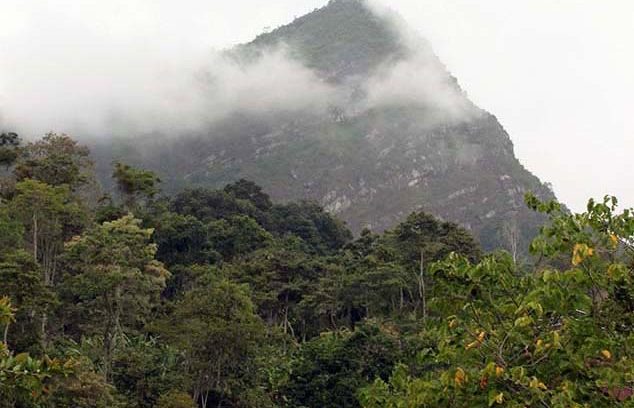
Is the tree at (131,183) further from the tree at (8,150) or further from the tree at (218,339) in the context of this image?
the tree at (218,339)

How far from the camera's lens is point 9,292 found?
18.2 meters

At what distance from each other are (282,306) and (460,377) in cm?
2671

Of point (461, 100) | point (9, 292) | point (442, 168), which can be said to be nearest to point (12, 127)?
point (442, 168)

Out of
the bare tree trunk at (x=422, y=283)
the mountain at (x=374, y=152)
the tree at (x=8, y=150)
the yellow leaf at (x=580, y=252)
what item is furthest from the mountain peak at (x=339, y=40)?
the yellow leaf at (x=580, y=252)

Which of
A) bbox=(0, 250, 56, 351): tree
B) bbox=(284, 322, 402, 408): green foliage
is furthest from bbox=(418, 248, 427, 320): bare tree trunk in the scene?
bbox=(0, 250, 56, 351): tree

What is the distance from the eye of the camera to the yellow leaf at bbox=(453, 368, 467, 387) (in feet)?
15.3

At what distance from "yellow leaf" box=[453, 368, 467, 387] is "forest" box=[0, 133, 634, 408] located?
0.09 m

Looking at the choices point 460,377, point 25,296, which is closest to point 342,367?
point 25,296

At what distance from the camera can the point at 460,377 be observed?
4676 millimetres

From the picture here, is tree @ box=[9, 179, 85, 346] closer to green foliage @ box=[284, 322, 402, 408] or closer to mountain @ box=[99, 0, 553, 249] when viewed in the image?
green foliage @ box=[284, 322, 402, 408]

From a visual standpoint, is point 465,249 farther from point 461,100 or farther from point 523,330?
point 461,100

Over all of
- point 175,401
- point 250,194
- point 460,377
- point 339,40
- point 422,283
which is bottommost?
point 422,283

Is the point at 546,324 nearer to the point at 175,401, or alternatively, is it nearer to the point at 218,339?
the point at 175,401

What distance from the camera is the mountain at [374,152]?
78.5 meters
